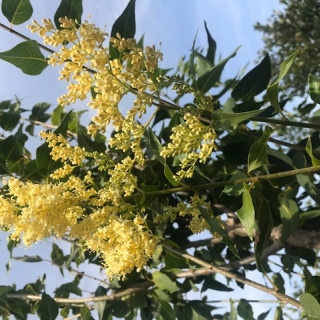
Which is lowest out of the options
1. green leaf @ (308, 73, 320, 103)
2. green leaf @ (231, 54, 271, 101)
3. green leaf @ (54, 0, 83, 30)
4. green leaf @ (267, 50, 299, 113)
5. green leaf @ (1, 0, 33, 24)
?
green leaf @ (267, 50, 299, 113)

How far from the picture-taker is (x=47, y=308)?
6.70ft

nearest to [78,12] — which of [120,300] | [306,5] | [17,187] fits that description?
[17,187]

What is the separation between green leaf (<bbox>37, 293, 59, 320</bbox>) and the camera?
201cm

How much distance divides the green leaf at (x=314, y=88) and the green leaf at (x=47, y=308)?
1.50 m

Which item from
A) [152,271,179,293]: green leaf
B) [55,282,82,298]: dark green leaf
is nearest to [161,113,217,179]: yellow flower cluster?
[152,271,179,293]: green leaf

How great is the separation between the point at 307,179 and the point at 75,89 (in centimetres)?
115

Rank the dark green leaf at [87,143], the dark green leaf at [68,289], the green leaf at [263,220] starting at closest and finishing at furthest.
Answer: the green leaf at [263,220] → the dark green leaf at [87,143] → the dark green leaf at [68,289]

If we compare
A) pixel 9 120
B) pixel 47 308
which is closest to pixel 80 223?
pixel 47 308

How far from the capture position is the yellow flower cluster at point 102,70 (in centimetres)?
112

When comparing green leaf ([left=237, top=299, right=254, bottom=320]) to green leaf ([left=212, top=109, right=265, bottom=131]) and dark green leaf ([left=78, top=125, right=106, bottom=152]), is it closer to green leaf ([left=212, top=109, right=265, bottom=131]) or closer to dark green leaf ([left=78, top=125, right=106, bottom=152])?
dark green leaf ([left=78, top=125, right=106, bottom=152])

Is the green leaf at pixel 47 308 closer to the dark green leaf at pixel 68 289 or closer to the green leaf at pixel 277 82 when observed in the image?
the dark green leaf at pixel 68 289

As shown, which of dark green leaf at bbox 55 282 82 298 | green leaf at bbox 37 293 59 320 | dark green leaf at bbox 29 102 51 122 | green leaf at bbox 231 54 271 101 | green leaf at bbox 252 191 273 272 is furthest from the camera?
dark green leaf at bbox 29 102 51 122

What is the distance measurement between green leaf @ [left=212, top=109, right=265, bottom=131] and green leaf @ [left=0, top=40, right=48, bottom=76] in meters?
0.56

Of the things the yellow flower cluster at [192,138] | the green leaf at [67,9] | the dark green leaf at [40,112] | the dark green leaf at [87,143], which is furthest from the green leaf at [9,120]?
the yellow flower cluster at [192,138]
